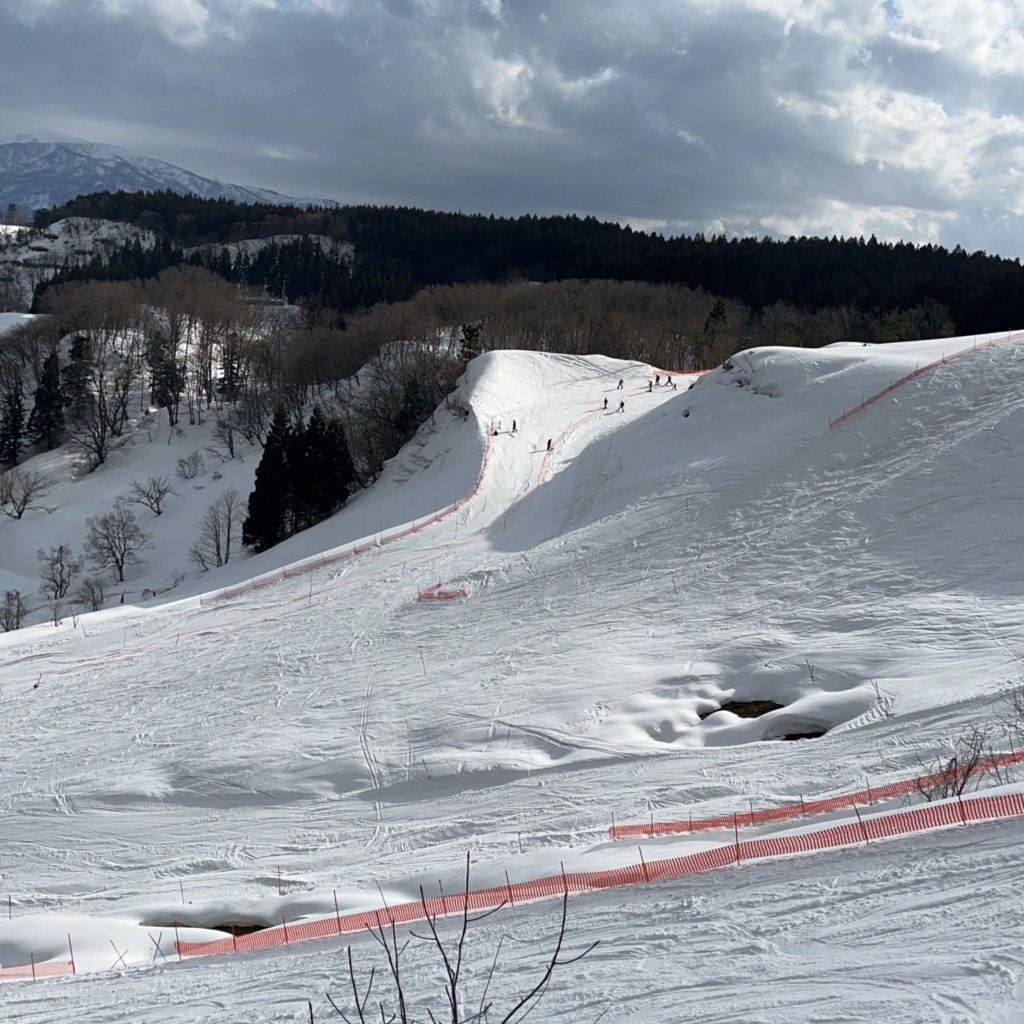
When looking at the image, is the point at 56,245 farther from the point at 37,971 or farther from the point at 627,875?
the point at 627,875

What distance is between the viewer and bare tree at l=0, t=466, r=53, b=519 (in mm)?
58844

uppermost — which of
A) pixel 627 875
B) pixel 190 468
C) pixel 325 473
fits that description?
pixel 325 473

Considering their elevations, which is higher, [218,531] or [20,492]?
[218,531]

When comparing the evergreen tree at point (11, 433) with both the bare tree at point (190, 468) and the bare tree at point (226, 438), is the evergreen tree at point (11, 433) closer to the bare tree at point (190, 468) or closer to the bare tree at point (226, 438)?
the bare tree at point (226, 438)

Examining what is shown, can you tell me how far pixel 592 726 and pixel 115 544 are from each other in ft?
131

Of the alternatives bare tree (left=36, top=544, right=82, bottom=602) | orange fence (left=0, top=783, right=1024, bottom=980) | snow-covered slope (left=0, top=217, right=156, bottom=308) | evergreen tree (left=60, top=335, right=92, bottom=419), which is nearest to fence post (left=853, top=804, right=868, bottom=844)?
orange fence (left=0, top=783, right=1024, bottom=980)

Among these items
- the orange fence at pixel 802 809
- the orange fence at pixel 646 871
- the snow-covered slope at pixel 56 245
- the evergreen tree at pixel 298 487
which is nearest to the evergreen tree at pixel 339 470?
the evergreen tree at pixel 298 487

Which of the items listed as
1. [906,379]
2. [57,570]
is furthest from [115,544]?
[906,379]

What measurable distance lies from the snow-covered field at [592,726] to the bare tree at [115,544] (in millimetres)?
14190

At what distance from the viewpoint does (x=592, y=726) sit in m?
16.0

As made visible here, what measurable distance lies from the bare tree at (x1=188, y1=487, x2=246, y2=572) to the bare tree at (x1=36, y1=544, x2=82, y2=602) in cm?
637

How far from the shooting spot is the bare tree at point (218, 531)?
155 feet

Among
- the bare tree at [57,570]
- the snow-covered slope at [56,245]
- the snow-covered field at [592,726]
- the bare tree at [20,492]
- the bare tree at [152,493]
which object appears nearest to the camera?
the snow-covered field at [592,726]

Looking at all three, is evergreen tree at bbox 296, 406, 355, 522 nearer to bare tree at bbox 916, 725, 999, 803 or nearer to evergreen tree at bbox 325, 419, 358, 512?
evergreen tree at bbox 325, 419, 358, 512
